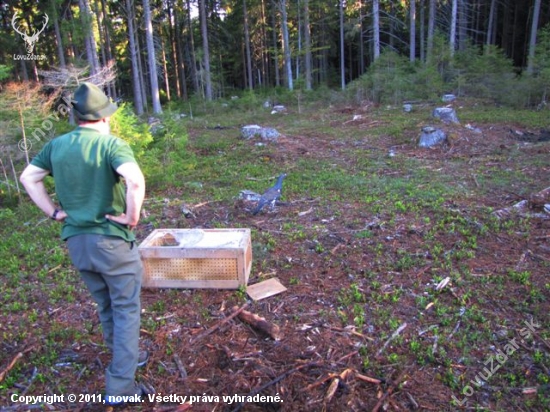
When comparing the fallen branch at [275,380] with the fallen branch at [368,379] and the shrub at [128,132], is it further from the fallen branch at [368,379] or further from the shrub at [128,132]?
the shrub at [128,132]

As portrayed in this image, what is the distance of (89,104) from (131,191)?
2.06ft

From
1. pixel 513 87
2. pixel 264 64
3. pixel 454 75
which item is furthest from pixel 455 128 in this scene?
pixel 264 64

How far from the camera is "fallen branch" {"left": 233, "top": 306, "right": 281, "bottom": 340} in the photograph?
11.9 ft

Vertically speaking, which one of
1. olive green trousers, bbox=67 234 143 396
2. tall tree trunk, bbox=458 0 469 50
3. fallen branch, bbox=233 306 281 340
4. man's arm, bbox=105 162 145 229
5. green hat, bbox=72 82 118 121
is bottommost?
fallen branch, bbox=233 306 281 340

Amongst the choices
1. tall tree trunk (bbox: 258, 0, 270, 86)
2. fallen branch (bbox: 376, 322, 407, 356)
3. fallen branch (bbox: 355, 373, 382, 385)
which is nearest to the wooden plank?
fallen branch (bbox: 376, 322, 407, 356)

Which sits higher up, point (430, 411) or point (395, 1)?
point (395, 1)

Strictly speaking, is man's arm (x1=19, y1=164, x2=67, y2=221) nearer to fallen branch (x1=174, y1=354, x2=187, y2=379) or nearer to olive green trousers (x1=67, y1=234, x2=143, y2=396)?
olive green trousers (x1=67, y1=234, x2=143, y2=396)

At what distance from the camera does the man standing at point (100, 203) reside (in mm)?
2604

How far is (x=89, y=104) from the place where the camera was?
2641mm

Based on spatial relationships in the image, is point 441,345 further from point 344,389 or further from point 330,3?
point 330,3

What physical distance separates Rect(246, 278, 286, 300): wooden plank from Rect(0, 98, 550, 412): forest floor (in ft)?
0.24

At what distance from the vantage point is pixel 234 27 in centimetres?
3666

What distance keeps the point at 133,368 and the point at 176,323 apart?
103 centimetres

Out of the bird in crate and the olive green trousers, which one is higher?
the olive green trousers
